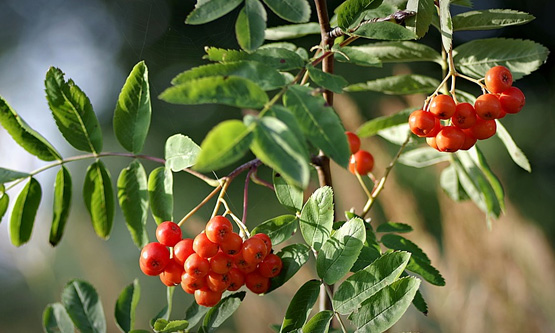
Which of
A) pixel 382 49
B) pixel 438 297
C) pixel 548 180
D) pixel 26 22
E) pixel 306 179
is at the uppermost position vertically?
pixel 26 22

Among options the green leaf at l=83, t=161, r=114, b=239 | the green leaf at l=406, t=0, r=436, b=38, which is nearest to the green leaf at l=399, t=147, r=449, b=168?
the green leaf at l=406, t=0, r=436, b=38

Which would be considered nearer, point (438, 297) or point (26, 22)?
point (438, 297)

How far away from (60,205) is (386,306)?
0.36m

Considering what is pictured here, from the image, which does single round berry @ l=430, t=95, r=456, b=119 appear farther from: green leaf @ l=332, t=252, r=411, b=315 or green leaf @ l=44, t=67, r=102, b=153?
green leaf @ l=44, t=67, r=102, b=153

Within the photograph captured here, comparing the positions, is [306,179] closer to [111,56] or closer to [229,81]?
[229,81]

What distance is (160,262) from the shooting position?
501 millimetres

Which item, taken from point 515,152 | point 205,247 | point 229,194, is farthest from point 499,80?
point 229,194

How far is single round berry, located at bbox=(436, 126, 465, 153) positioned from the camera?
509 mm

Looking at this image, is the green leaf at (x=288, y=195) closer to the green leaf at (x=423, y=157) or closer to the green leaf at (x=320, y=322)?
the green leaf at (x=320, y=322)

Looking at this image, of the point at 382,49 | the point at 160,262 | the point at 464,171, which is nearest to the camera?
the point at 160,262

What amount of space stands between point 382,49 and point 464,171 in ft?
0.83

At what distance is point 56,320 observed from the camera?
0.66 m

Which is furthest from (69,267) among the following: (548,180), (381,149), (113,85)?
(548,180)

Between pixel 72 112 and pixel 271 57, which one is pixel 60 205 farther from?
pixel 271 57
